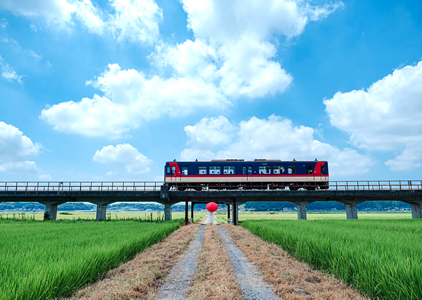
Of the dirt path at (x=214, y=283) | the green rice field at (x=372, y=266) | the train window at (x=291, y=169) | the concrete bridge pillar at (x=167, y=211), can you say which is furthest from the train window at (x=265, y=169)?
the dirt path at (x=214, y=283)

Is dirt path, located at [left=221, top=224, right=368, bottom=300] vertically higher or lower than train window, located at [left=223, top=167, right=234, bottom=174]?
lower

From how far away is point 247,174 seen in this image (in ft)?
89.0

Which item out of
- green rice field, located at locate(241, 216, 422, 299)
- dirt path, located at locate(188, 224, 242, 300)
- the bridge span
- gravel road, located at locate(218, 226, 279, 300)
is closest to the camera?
green rice field, located at locate(241, 216, 422, 299)

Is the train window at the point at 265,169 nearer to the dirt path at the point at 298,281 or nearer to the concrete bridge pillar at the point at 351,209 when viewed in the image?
the concrete bridge pillar at the point at 351,209

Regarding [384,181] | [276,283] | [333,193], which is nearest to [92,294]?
[276,283]

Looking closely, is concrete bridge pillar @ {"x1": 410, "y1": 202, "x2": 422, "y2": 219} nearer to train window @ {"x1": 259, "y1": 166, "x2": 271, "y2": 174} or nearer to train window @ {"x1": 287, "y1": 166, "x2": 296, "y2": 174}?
train window @ {"x1": 287, "y1": 166, "x2": 296, "y2": 174}

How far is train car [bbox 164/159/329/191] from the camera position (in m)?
27.0

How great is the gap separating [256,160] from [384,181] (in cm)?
1494

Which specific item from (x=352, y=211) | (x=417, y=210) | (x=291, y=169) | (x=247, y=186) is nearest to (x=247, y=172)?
(x=247, y=186)

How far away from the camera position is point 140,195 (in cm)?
2716

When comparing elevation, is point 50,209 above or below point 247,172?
below

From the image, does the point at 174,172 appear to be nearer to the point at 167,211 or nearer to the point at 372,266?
the point at 167,211

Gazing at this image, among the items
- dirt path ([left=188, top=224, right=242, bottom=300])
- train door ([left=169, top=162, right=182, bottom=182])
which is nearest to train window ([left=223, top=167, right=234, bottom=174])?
train door ([left=169, top=162, right=182, bottom=182])

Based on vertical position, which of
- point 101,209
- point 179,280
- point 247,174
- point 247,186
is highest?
point 247,174
